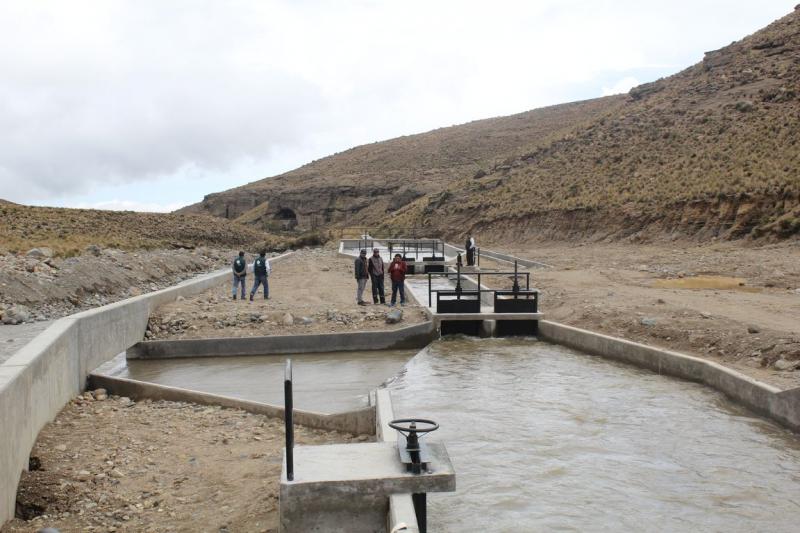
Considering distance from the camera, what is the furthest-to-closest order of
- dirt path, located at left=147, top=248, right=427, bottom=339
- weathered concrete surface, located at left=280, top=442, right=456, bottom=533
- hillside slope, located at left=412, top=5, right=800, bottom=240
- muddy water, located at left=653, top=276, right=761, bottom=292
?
hillside slope, located at left=412, top=5, right=800, bottom=240
muddy water, located at left=653, top=276, right=761, bottom=292
dirt path, located at left=147, top=248, right=427, bottom=339
weathered concrete surface, located at left=280, top=442, right=456, bottom=533

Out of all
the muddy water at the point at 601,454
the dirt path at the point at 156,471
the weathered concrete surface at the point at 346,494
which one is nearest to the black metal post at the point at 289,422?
the weathered concrete surface at the point at 346,494

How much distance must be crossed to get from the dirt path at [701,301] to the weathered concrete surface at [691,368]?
0.47 m

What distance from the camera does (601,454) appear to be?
29.0 ft

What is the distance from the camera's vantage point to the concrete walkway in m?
11.5

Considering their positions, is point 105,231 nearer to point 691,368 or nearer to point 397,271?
point 397,271

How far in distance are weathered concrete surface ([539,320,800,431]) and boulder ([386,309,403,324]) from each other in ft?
11.3

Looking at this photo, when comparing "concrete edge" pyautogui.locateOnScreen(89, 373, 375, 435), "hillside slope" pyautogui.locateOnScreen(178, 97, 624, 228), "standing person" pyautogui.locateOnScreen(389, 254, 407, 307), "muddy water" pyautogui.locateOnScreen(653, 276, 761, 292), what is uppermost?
"hillside slope" pyautogui.locateOnScreen(178, 97, 624, 228)

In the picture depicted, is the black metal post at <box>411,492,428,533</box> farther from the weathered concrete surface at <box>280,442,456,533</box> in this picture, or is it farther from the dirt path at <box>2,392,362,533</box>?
the dirt path at <box>2,392,362,533</box>

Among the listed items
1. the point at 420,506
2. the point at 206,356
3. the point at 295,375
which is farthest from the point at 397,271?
the point at 420,506

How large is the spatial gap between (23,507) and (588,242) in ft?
134

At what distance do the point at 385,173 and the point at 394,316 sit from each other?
86.4m

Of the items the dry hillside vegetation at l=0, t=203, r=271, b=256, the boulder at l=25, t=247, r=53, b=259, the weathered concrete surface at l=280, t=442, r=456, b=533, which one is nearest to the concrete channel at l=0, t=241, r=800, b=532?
the weathered concrete surface at l=280, t=442, r=456, b=533

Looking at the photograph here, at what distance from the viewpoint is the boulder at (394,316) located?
1741cm

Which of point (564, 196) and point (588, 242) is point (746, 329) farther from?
point (564, 196)
